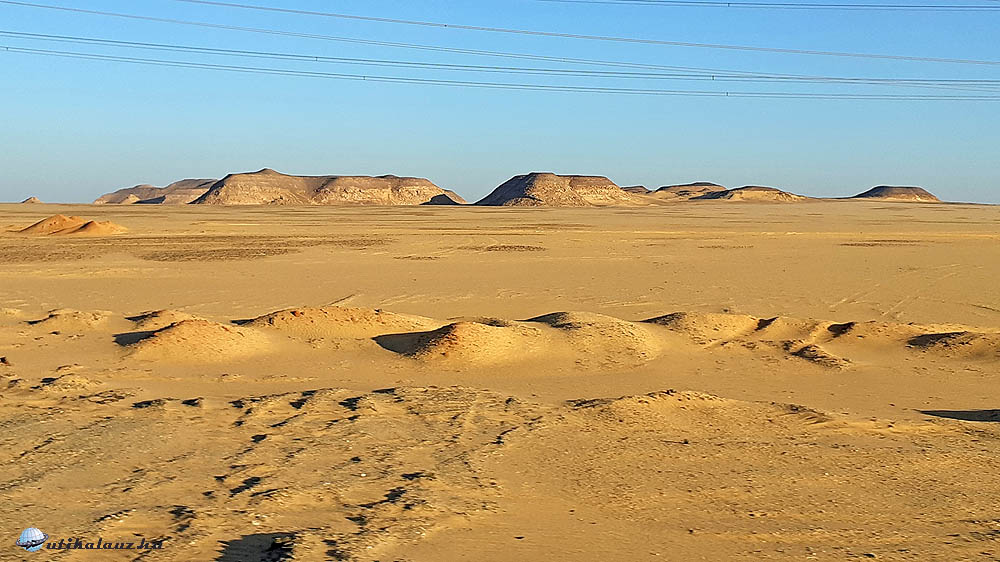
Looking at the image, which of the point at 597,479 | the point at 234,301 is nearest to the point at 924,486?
the point at 597,479

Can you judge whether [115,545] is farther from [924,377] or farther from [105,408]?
[924,377]

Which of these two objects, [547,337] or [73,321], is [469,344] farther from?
[73,321]

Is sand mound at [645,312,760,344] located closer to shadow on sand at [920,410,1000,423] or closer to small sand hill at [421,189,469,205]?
shadow on sand at [920,410,1000,423]

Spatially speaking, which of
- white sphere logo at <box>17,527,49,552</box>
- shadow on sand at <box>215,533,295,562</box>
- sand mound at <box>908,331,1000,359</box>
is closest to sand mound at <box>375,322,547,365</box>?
sand mound at <box>908,331,1000,359</box>

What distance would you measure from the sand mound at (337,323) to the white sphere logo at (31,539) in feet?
22.6

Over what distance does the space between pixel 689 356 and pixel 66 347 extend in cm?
811

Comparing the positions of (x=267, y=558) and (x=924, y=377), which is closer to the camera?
(x=267, y=558)

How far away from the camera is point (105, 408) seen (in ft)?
28.5

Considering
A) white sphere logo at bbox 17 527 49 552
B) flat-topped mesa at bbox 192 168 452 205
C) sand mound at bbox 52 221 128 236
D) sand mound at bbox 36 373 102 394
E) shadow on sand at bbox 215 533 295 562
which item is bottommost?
shadow on sand at bbox 215 533 295 562

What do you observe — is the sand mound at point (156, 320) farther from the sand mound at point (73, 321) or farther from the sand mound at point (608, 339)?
the sand mound at point (608, 339)

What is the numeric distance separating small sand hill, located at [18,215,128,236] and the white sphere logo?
127 feet

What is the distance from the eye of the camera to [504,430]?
797cm

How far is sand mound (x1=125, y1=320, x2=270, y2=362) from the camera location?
11.1 metres

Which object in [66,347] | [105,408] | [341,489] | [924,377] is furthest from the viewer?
[66,347]
